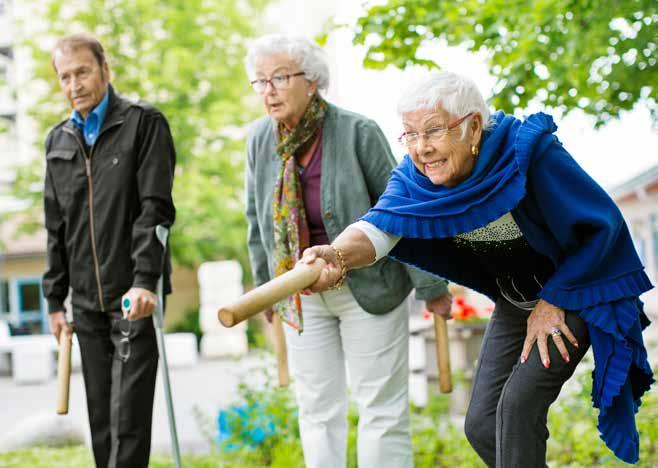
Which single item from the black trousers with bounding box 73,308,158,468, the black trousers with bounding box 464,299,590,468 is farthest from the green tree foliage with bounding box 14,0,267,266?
the black trousers with bounding box 464,299,590,468

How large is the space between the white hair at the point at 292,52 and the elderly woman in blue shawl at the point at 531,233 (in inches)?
34.9

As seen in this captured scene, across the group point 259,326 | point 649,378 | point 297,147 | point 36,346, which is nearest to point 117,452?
point 297,147

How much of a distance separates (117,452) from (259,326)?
18.7m

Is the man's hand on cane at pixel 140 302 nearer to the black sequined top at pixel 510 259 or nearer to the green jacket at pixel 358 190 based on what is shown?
the green jacket at pixel 358 190

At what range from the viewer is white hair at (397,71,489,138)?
2.44m

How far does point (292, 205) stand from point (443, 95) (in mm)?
1040

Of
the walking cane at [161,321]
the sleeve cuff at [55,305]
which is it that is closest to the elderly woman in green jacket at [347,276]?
the walking cane at [161,321]

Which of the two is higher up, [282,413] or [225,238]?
[225,238]

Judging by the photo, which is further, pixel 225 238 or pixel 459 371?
pixel 225 238

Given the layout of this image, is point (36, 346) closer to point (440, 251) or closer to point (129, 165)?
point (129, 165)

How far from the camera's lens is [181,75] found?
655 inches

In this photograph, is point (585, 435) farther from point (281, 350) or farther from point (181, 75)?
point (181, 75)

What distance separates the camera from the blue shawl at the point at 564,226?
2.40 m

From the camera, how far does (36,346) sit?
15.7 metres
